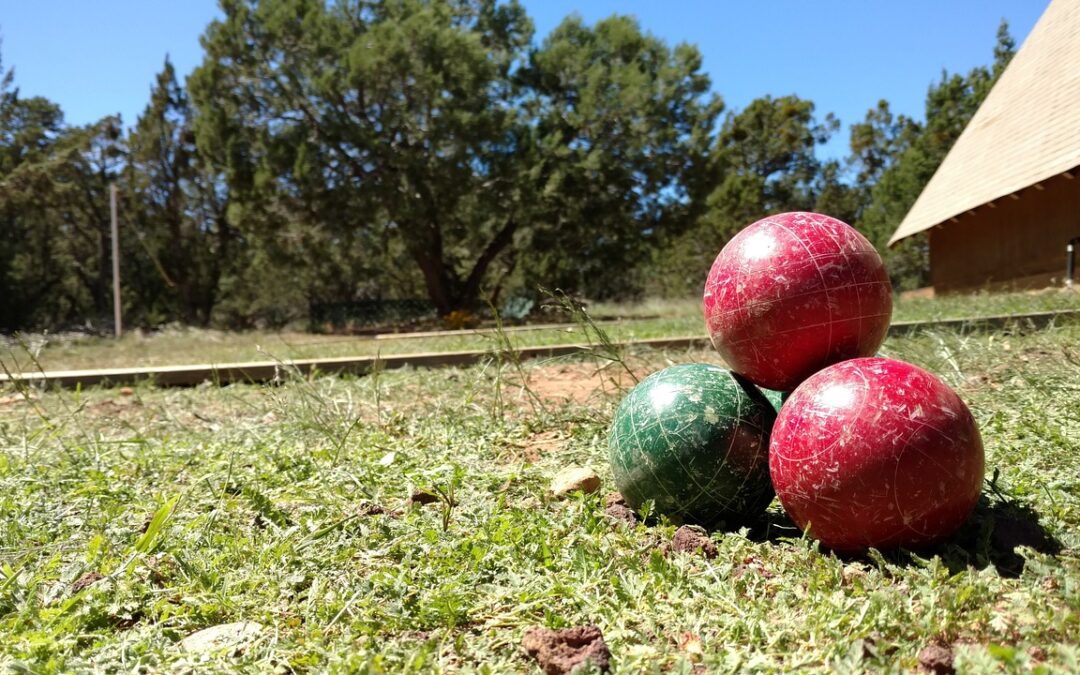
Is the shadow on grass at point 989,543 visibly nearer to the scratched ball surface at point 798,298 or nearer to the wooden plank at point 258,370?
the scratched ball surface at point 798,298

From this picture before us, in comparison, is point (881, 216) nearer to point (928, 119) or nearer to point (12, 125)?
point (928, 119)

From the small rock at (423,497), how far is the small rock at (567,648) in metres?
1.33

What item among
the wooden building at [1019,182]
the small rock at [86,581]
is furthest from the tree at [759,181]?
the small rock at [86,581]

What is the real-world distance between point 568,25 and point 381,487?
28864 mm

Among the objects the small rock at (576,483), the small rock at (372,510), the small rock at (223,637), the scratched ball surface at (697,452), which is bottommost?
the small rock at (223,637)

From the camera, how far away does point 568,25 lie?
96.5ft

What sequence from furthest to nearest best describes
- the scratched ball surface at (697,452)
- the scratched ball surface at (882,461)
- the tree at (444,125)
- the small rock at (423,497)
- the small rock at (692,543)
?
the tree at (444,125) < the small rock at (423,497) < the scratched ball surface at (697,452) < the small rock at (692,543) < the scratched ball surface at (882,461)

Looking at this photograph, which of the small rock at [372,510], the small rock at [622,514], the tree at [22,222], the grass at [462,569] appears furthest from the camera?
the tree at [22,222]

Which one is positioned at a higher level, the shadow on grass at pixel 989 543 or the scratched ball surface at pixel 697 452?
the scratched ball surface at pixel 697 452

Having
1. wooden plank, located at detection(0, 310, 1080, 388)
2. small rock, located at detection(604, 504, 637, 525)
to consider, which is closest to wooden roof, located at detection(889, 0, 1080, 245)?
wooden plank, located at detection(0, 310, 1080, 388)

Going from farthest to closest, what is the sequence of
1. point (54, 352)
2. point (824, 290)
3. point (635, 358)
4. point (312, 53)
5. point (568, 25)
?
point (568, 25)
point (312, 53)
point (54, 352)
point (635, 358)
point (824, 290)

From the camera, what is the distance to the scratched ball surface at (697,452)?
2.98 m

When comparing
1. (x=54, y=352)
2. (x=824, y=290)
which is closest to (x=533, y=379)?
(x=824, y=290)

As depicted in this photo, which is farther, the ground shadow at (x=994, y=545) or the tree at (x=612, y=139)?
the tree at (x=612, y=139)
